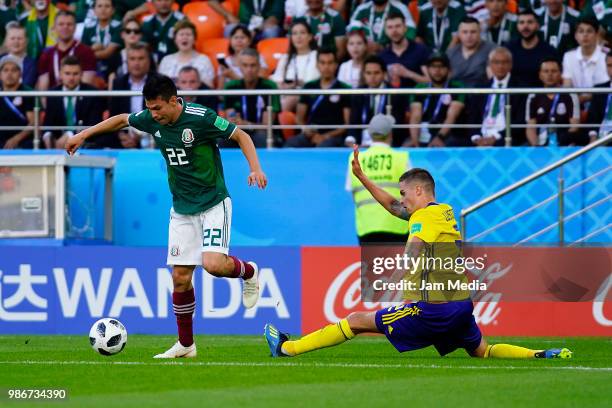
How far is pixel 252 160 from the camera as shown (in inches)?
436

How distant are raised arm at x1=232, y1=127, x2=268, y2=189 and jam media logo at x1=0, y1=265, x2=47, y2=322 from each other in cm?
570

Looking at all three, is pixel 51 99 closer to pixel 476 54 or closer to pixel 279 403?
pixel 476 54

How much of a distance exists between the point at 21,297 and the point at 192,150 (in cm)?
570

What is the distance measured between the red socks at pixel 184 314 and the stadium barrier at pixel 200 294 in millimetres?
4450

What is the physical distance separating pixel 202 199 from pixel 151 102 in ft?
2.96

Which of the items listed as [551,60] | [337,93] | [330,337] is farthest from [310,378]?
[551,60]

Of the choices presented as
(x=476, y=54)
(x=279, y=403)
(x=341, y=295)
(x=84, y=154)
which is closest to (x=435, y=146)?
(x=476, y=54)

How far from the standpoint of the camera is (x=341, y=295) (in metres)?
15.7

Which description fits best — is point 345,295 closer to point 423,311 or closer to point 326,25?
point 326,25

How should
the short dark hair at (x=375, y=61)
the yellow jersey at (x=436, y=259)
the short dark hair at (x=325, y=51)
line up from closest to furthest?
1. the yellow jersey at (x=436, y=259)
2. the short dark hair at (x=375, y=61)
3. the short dark hair at (x=325, y=51)

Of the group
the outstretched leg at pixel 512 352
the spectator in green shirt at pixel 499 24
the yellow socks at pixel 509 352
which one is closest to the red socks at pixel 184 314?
the outstretched leg at pixel 512 352

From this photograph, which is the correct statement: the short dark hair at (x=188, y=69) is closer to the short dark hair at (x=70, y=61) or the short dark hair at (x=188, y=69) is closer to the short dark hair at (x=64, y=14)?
the short dark hair at (x=70, y=61)

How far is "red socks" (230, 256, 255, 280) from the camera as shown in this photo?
11305mm

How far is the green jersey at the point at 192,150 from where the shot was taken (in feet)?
36.8
